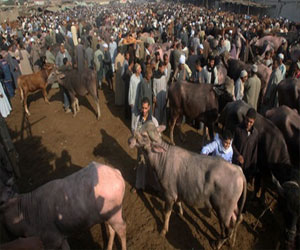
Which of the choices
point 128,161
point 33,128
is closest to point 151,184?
point 128,161

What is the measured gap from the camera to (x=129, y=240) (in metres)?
4.39

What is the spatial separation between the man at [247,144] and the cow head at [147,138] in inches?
62.8

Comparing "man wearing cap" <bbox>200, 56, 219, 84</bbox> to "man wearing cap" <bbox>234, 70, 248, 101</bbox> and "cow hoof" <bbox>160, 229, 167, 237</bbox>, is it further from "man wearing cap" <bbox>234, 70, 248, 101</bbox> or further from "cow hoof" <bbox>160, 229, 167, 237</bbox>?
"cow hoof" <bbox>160, 229, 167, 237</bbox>

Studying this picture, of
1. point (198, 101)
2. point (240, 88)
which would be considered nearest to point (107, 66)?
point (198, 101)

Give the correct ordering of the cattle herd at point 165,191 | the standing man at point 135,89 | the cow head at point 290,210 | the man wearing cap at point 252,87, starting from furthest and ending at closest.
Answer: the standing man at point 135,89 → the man wearing cap at point 252,87 → the cattle herd at point 165,191 → the cow head at point 290,210

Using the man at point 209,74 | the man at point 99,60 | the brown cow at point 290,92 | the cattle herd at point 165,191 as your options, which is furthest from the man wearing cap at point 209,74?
the man at point 99,60

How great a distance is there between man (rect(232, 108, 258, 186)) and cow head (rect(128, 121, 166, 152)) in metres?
1.60

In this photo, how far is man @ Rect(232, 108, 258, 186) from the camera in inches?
173

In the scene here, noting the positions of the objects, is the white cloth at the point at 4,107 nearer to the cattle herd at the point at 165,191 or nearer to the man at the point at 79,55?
the man at the point at 79,55

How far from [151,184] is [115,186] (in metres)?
1.99

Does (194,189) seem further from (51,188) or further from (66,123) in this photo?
(66,123)

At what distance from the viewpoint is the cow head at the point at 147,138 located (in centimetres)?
409

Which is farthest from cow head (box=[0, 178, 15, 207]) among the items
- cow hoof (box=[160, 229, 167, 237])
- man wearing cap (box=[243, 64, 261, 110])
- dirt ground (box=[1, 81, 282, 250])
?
man wearing cap (box=[243, 64, 261, 110])

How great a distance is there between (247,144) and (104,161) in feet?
13.0
